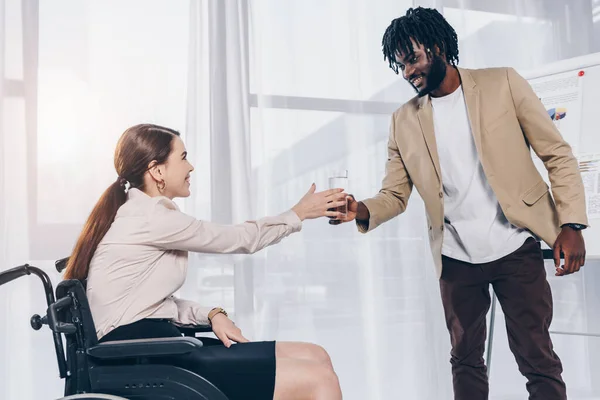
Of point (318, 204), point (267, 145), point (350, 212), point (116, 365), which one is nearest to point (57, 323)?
point (116, 365)

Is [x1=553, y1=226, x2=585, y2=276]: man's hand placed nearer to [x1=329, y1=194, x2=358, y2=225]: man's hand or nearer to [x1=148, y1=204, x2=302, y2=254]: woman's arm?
[x1=329, y1=194, x2=358, y2=225]: man's hand

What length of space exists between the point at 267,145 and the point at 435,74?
3.42 feet

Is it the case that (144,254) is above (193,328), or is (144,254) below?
above

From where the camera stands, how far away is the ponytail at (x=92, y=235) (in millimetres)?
1456

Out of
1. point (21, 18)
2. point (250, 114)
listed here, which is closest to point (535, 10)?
point (250, 114)

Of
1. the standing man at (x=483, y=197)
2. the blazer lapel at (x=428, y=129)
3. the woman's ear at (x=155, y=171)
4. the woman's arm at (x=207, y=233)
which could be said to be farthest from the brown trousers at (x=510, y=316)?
the woman's ear at (x=155, y=171)

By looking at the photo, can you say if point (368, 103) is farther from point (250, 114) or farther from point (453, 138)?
point (453, 138)

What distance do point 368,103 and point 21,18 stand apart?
159 cm

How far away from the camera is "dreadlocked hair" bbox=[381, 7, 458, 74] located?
6.20ft

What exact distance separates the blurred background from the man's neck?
3.15 ft

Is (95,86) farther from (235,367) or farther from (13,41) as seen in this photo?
(235,367)

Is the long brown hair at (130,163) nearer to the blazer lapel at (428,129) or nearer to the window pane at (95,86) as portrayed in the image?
the blazer lapel at (428,129)

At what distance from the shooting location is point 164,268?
4.85 feet

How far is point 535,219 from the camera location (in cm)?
177
